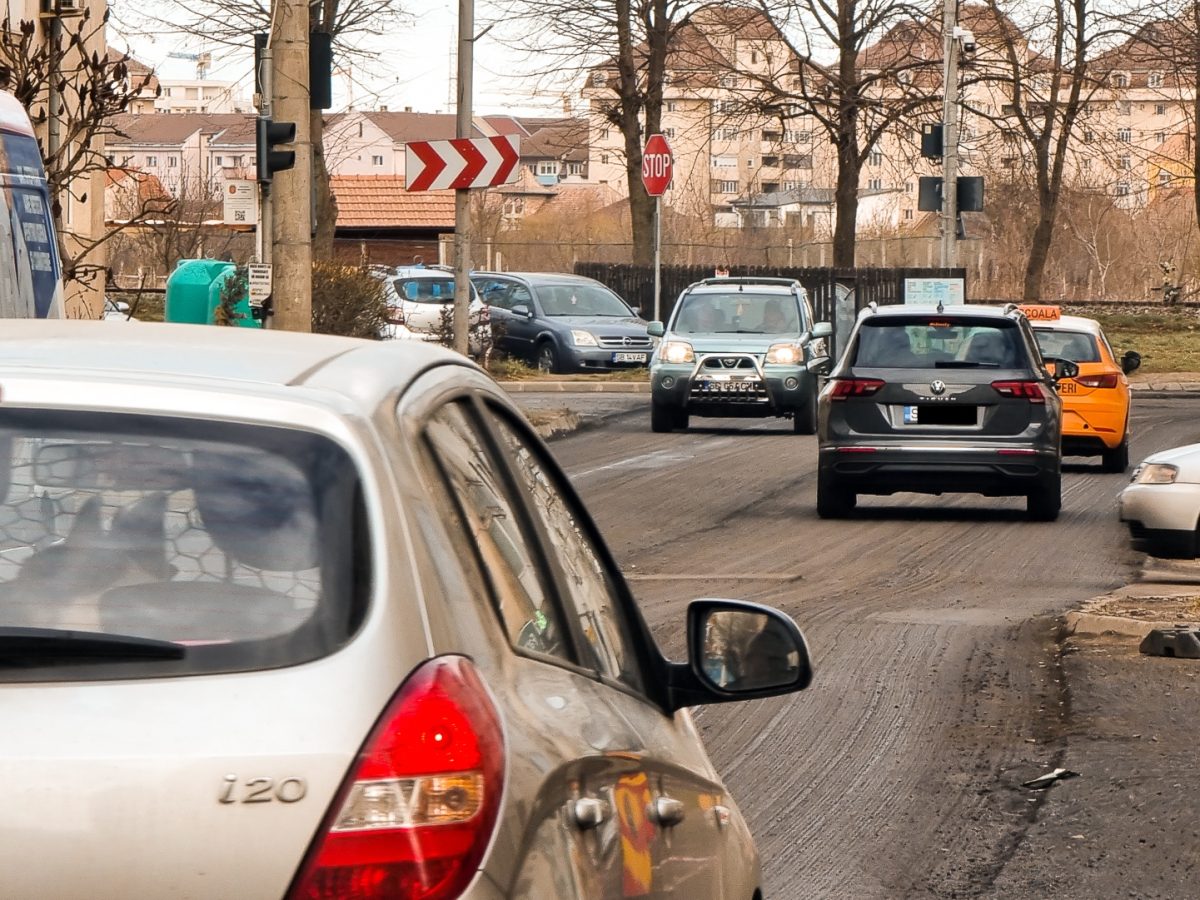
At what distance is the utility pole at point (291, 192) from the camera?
52.4 ft

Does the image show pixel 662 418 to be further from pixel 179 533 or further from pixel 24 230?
pixel 179 533

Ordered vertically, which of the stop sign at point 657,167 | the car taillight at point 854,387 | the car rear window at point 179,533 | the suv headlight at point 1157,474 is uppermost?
the stop sign at point 657,167

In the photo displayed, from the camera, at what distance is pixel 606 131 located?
4978 cm

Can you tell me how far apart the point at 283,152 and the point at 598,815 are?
13.9 metres

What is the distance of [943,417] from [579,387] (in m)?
16.8

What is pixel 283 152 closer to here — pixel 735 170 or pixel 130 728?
pixel 130 728

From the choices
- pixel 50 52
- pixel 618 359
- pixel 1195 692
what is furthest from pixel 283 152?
pixel 618 359

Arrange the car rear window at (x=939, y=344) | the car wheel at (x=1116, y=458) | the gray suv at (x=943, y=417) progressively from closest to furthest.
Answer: the gray suv at (x=943, y=417) → the car rear window at (x=939, y=344) → the car wheel at (x=1116, y=458)

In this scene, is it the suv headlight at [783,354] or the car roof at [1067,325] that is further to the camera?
the suv headlight at [783,354]

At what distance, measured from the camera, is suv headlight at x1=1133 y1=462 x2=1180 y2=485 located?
516 inches

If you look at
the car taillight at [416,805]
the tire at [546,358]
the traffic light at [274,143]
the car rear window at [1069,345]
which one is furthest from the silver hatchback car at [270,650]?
the tire at [546,358]

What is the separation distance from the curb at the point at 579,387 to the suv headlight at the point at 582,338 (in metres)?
1.32

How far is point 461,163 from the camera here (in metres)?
21.5

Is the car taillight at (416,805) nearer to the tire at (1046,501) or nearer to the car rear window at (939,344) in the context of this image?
the tire at (1046,501)
